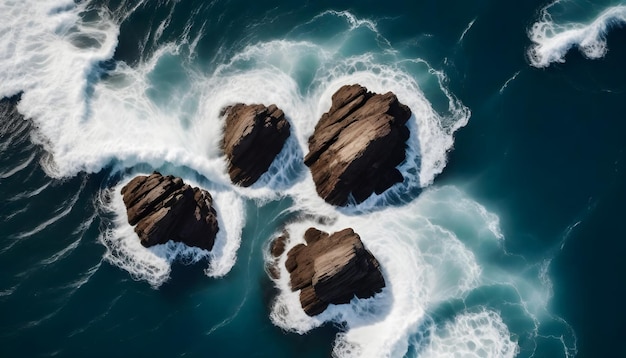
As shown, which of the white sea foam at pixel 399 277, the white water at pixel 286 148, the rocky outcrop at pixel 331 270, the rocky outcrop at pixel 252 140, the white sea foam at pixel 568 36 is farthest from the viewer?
the white sea foam at pixel 568 36

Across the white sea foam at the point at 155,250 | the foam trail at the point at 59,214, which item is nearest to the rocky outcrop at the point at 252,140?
the white sea foam at the point at 155,250

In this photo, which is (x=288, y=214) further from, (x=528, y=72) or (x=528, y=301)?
(x=528, y=72)

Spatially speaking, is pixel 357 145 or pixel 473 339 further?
pixel 473 339

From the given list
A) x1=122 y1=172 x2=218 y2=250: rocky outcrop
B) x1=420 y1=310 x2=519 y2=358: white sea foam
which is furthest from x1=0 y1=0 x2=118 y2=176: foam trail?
x1=420 y1=310 x2=519 y2=358: white sea foam

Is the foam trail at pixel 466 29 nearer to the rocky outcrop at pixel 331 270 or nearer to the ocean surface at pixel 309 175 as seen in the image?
the ocean surface at pixel 309 175

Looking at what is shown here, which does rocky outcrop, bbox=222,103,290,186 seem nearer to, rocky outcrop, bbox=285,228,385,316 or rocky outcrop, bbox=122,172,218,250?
rocky outcrop, bbox=122,172,218,250

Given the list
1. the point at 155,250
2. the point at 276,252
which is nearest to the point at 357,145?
the point at 276,252

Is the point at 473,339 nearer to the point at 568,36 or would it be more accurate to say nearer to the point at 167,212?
the point at 167,212

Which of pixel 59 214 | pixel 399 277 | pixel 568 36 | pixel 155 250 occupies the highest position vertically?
pixel 568 36
